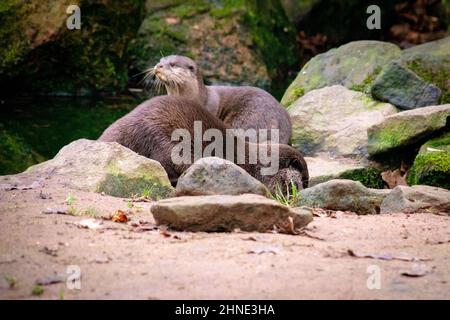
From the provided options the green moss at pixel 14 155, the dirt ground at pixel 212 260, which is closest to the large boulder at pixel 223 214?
the dirt ground at pixel 212 260

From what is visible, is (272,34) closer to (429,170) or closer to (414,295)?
(429,170)

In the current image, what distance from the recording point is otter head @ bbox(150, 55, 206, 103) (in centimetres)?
1000

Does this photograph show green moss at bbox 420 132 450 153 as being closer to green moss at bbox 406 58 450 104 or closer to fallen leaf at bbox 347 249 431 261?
green moss at bbox 406 58 450 104

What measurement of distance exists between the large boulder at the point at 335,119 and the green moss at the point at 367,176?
1.45 feet

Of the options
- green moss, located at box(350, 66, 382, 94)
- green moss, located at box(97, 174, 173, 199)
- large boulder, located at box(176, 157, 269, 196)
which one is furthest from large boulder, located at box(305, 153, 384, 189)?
large boulder, located at box(176, 157, 269, 196)

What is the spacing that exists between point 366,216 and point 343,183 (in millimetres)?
459

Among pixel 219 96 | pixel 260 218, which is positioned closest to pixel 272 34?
pixel 219 96

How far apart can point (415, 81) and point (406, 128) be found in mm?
1237

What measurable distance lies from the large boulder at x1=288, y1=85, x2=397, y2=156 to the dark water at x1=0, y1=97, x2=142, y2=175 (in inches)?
114

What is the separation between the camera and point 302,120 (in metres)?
9.32

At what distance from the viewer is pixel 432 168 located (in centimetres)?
702

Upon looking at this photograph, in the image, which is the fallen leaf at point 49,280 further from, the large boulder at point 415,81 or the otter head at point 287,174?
the large boulder at point 415,81

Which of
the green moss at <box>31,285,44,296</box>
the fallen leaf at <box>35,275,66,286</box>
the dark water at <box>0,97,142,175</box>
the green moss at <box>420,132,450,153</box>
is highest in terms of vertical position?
the green moss at <box>31,285,44,296</box>

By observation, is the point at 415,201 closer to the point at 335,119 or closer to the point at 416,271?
the point at 416,271
